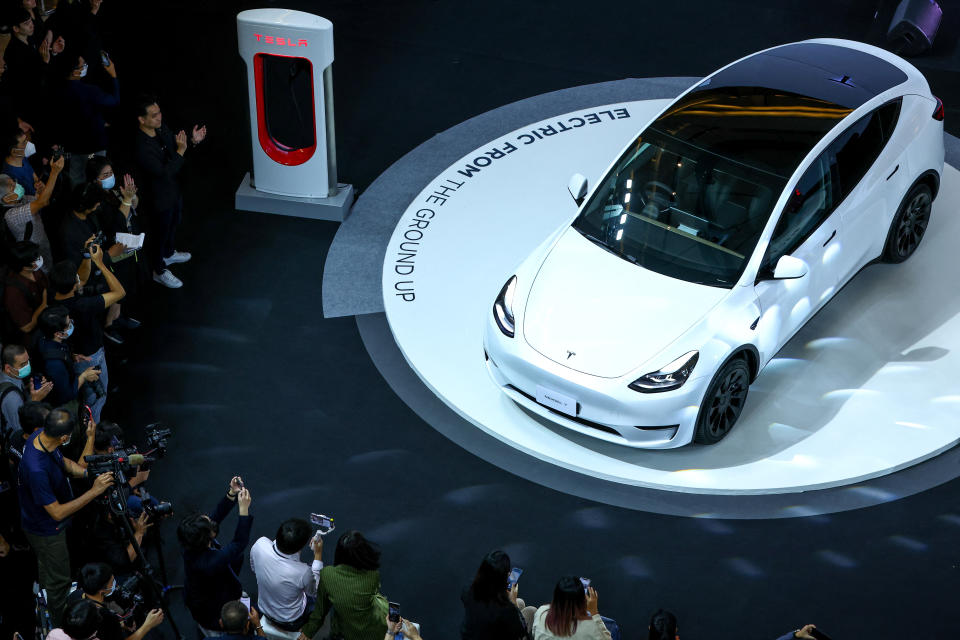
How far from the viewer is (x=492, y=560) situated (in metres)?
5.22

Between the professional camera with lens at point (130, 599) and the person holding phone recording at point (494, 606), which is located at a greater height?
the person holding phone recording at point (494, 606)

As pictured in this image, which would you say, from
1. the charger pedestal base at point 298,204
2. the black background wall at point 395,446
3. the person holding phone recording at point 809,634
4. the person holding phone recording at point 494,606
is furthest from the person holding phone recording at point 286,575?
the charger pedestal base at point 298,204

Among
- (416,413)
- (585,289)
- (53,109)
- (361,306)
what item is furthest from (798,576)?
(53,109)

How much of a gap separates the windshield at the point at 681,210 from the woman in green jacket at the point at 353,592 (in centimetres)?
298

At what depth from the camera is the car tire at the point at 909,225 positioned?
8375mm

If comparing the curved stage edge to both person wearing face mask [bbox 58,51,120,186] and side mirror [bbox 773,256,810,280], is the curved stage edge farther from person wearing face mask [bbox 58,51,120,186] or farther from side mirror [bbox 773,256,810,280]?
person wearing face mask [bbox 58,51,120,186]

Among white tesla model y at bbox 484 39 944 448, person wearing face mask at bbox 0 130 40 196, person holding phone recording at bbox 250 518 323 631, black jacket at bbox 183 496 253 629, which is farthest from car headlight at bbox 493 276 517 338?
person wearing face mask at bbox 0 130 40 196

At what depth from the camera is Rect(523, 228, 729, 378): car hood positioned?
6.95 m

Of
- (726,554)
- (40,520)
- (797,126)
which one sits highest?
(797,126)

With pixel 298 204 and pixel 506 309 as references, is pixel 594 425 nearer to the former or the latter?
pixel 506 309

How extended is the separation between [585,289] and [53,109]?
15.5 ft

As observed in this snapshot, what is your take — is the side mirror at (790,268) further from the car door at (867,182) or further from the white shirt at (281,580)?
the white shirt at (281,580)

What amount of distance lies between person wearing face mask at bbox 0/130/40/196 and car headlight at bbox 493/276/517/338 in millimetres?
3446

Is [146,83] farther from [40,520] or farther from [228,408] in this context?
[40,520]
